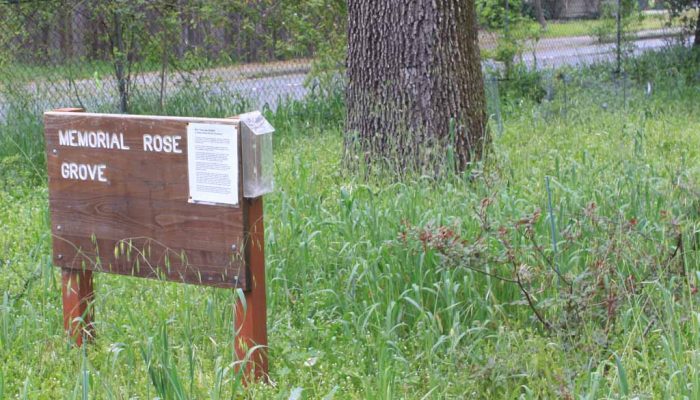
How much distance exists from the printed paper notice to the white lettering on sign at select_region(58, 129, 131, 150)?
1.15 ft

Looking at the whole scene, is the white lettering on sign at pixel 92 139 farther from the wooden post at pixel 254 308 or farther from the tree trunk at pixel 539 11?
the tree trunk at pixel 539 11

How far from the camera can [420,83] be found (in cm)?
713

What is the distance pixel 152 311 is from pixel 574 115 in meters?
5.90

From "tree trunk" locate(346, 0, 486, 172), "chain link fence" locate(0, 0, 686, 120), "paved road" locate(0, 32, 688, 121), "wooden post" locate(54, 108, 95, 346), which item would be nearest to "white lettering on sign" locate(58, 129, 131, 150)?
"wooden post" locate(54, 108, 95, 346)

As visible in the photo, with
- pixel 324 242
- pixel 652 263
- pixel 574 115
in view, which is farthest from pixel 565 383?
pixel 574 115

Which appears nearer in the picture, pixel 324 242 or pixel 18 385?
pixel 18 385

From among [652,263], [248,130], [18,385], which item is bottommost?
[18,385]

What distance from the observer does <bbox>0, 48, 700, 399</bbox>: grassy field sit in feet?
12.3

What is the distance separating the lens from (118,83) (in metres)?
9.80

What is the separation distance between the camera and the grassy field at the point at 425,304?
12.3 feet

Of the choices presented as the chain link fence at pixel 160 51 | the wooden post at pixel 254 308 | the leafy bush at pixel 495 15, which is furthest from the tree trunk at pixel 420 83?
the leafy bush at pixel 495 15

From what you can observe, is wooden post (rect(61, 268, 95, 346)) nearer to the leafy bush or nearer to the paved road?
the paved road

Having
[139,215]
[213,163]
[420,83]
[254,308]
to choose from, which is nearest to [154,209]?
[139,215]

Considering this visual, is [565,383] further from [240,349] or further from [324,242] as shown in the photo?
[324,242]
